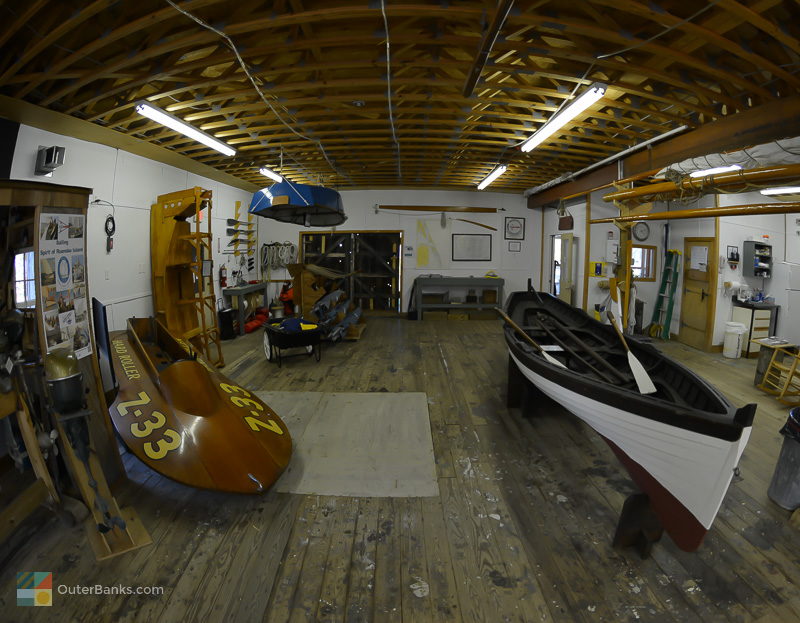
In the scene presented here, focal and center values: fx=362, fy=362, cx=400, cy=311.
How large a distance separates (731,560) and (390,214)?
333 inches

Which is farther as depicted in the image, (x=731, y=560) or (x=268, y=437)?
(x=268, y=437)

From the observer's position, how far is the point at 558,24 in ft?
7.84

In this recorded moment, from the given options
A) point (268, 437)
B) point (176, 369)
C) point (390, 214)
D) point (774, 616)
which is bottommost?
point (774, 616)

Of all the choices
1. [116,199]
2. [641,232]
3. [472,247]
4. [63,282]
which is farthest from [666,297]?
[116,199]

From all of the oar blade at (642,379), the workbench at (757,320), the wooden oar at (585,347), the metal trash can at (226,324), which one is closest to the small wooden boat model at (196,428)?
the oar blade at (642,379)

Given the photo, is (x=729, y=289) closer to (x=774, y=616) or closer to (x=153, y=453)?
(x=774, y=616)

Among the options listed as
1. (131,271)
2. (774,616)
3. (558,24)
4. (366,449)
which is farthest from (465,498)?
(131,271)

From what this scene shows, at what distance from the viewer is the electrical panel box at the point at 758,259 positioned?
19.6 feet

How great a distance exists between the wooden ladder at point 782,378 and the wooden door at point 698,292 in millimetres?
1841

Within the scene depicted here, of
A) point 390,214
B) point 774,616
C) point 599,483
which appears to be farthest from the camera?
point 390,214

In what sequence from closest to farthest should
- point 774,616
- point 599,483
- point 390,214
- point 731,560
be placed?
point 774,616
point 731,560
point 599,483
point 390,214

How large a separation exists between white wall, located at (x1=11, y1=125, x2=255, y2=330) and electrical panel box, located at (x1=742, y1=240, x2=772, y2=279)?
9.54 m

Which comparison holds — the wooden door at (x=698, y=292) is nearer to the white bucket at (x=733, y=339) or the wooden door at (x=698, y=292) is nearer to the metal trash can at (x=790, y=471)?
the white bucket at (x=733, y=339)

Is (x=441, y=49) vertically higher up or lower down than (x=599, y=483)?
higher up
